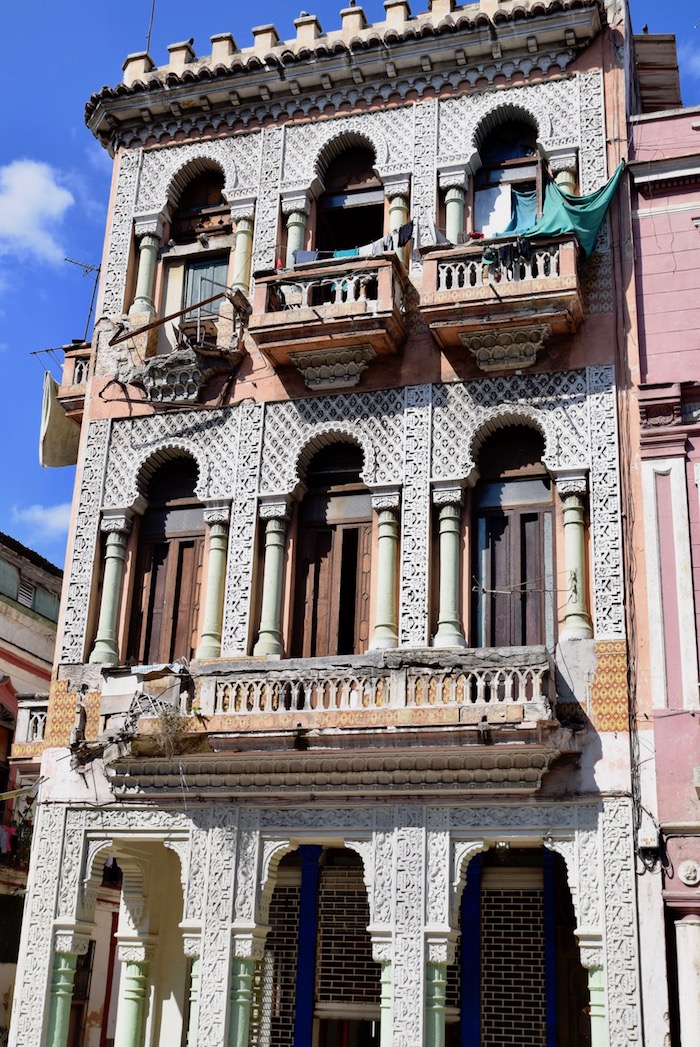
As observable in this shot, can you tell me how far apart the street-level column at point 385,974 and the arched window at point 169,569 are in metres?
4.63

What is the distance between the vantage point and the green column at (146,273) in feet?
59.8

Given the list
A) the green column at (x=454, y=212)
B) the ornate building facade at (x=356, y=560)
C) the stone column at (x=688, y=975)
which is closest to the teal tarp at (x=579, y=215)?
the ornate building facade at (x=356, y=560)

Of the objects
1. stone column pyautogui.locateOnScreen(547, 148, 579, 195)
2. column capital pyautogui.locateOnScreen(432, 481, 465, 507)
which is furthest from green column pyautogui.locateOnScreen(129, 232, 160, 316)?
stone column pyautogui.locateOnScreen(547, 148, 579, 195)

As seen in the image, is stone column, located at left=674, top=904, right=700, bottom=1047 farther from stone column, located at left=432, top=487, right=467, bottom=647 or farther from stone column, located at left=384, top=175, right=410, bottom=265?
stone column, located at left=384, top=175, right=410, bottom=265

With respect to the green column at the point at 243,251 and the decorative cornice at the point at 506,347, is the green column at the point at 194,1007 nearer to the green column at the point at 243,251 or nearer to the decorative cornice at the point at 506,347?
the decorative cornice at the point at 506,347

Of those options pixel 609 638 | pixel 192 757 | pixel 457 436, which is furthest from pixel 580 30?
pixel 192 757

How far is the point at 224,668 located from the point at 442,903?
3.78 meters

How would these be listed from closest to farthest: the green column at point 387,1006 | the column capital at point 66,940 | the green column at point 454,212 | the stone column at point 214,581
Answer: the green column at point 387,1006
the column capital at point 66,940
the stone column at point 214,581
the green column at point 454,212

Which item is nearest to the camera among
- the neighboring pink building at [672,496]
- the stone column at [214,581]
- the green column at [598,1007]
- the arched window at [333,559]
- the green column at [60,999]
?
the green column at [598,1007]

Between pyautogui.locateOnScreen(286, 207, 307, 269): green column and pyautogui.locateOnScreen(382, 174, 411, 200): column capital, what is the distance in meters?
1.26

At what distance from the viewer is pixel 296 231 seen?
1769cm

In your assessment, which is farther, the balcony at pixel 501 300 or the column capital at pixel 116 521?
the column capital at pixel 116 521

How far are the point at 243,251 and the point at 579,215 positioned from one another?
4.99 meters

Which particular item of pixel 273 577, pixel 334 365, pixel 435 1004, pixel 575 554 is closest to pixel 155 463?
pixel 273 577
